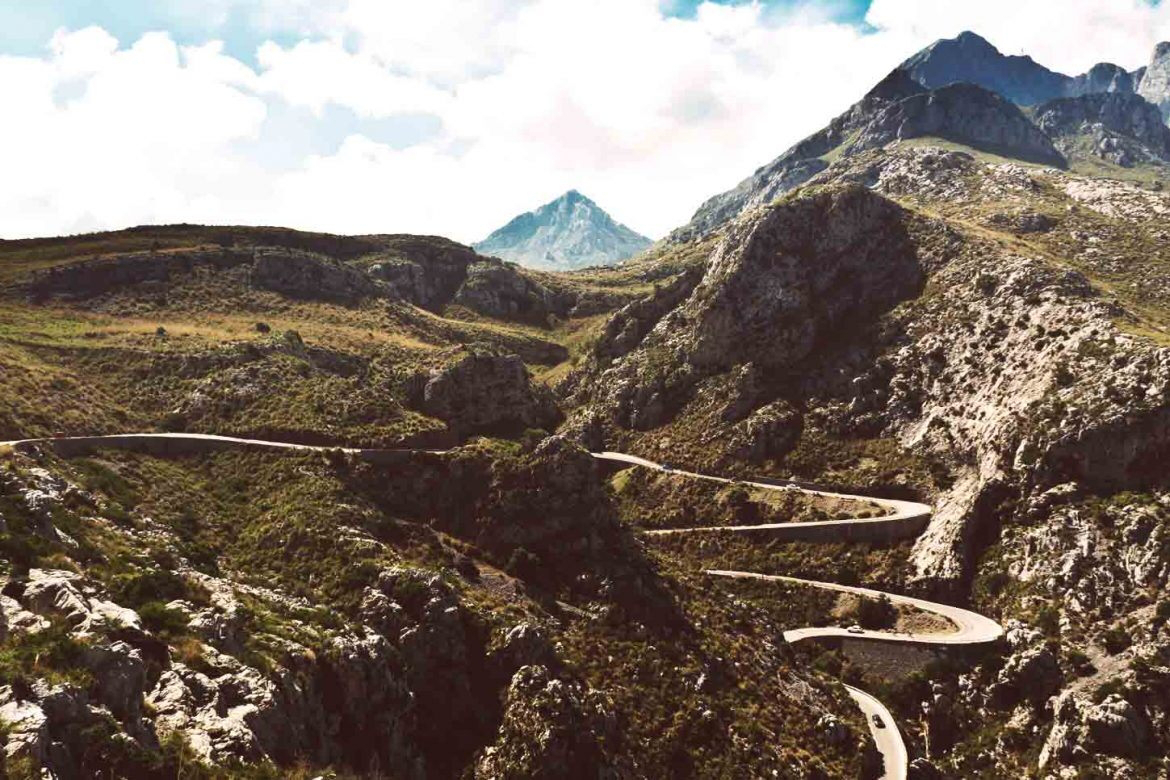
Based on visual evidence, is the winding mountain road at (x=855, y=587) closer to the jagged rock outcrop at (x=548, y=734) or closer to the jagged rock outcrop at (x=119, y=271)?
the jagged rock outcrop at (x=548, y=734)

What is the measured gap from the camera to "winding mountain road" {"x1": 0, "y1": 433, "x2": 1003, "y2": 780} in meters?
55.3

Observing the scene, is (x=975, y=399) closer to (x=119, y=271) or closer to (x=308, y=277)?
(x=308, y=277)

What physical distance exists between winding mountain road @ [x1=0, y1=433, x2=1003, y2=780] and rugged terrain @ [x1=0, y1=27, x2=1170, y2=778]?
1032 millimetres

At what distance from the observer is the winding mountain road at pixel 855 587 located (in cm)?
5531

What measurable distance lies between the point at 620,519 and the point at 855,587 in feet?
116

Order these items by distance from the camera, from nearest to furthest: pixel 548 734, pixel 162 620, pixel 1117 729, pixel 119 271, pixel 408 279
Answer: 1. pixel 162 620
2. pixel 548 734
3. pixel 1117 729
4. pixel 119 271
5. pixel 408 279

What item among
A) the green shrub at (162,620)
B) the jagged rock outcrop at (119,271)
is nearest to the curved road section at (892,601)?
the green shrub at (162,620)

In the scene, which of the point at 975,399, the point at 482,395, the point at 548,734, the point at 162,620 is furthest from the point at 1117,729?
the point at 482,395

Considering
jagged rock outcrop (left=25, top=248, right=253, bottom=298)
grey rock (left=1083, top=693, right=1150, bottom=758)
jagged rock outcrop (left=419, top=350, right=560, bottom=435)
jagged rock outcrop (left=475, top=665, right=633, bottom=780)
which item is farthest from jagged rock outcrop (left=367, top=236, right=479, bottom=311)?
grey rock (left=1083, top=693, right=1150, bottom=758)

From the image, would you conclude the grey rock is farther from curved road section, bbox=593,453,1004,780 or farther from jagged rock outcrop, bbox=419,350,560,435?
jagged rock outcrop, bbox=419,350,560,435

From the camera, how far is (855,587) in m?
76.8

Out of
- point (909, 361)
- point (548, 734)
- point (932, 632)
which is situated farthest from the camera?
point (909, 361)

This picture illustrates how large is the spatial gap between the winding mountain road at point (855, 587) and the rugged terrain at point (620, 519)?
3.39ft

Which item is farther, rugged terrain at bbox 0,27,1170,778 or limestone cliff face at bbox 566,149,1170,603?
limestone cliff face at bbox 566,149,1170,603
